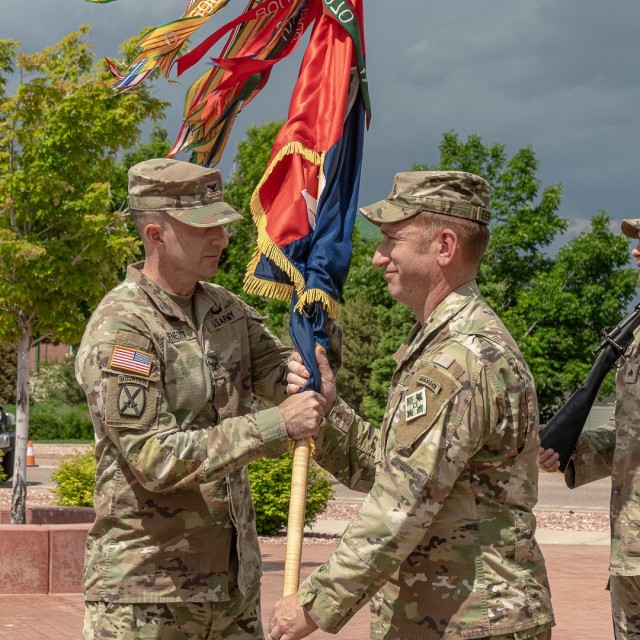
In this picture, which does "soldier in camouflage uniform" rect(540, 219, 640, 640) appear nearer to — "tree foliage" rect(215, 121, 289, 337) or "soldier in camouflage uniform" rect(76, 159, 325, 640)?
"soldier in camouflage uniform" rect(76, 159, 325, 640)

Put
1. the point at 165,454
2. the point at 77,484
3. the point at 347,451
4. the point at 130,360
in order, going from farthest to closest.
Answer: the point at 77,484
the point at 347,451
the point at 130,360
the point at 165,454

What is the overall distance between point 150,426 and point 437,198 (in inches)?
49.5

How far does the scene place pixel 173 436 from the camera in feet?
12.8

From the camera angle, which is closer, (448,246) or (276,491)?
(448,246)

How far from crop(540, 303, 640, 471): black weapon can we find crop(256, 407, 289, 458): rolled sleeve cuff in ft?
4.71

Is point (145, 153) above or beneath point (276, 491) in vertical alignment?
above

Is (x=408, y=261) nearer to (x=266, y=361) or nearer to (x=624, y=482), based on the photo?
(x=266, y=361)

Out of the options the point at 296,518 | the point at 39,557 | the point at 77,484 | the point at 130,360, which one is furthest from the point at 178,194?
the point at 77,484

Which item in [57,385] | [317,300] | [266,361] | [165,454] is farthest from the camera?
[57,385]

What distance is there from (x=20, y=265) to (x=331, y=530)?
5366 mm

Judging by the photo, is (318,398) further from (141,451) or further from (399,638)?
(399,638)

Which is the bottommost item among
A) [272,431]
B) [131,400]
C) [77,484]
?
[77,484]

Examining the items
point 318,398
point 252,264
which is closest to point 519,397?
point 318,398

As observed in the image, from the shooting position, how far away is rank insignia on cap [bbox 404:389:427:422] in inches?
131
